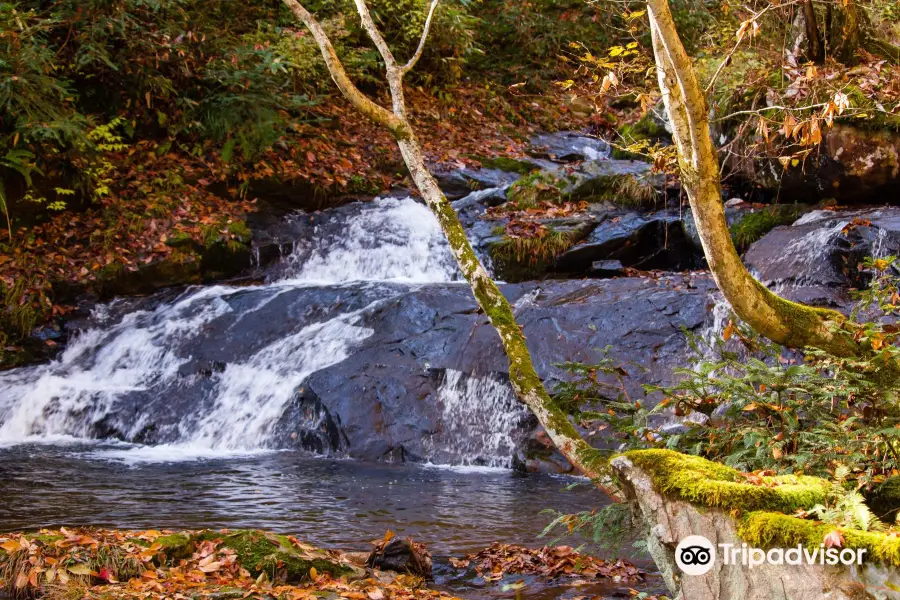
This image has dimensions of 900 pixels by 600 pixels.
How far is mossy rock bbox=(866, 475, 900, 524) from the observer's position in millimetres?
3297

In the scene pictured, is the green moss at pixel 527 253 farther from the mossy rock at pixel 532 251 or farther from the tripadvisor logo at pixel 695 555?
the tripadvisor logo at pixel 695 555

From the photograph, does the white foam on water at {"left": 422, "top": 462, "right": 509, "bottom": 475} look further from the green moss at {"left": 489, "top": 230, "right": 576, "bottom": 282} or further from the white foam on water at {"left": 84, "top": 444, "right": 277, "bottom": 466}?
the green moss at {"left": 489, "top": 230, "right": 576, "bottom": 282}

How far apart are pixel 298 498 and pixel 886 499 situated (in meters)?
4.64

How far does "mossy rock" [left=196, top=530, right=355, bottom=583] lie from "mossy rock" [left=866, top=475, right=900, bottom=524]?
8.83 ft

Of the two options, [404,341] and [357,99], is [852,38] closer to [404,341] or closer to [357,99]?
[404,341]

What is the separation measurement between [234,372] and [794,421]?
714 cm

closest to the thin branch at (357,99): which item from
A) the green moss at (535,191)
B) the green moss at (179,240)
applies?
the green moss at (179,240)

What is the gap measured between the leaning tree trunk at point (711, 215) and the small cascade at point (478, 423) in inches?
166

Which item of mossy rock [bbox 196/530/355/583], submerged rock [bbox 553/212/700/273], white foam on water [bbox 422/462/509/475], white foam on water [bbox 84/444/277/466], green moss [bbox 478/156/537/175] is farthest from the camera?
green moss [bbox 478/156/537/175]

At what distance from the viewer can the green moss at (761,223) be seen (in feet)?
34.4

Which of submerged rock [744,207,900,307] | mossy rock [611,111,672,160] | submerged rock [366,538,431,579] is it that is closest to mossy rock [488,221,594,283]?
submerged rock [744,207,900,307]

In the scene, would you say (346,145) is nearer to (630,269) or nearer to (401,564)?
(630,269)

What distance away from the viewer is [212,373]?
967 centimetres

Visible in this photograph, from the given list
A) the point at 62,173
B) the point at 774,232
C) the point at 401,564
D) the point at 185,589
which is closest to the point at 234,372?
the point at 62,173
